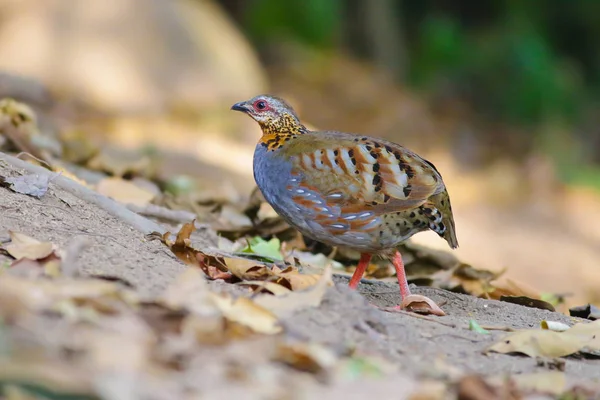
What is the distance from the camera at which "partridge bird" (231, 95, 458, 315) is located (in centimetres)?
450

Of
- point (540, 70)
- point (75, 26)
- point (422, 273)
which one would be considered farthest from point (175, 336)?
point (540, 70)

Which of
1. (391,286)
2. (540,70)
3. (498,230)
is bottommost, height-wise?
(498,230)

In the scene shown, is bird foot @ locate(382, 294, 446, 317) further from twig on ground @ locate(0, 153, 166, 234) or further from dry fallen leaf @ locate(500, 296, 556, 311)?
twig on ground @ locate(0, 153, 166, 234)

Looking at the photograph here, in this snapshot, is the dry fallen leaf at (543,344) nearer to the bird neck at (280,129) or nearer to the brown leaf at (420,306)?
the brown leaf at (420,306)

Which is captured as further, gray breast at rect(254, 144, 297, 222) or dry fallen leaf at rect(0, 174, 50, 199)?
gray breast at rect(254, 144, 297, 222)

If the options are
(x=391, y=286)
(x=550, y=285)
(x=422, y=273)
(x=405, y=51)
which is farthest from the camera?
(x=405, y=51)

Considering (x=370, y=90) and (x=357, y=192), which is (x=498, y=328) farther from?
(x=370, y=90)

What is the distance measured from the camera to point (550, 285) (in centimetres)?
1035

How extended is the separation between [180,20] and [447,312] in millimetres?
10870

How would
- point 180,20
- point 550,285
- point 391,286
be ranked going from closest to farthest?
1. point 391,286
2. point 550,285
3. point 180,20

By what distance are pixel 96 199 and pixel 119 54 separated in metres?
9.07

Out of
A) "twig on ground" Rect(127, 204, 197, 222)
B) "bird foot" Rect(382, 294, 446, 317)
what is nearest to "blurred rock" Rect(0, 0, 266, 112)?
"twig on ground" Rect(127, 204, 197, 222)

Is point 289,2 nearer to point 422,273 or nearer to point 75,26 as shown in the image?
point 75,26

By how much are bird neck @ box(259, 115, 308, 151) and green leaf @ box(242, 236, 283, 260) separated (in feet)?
1.89
